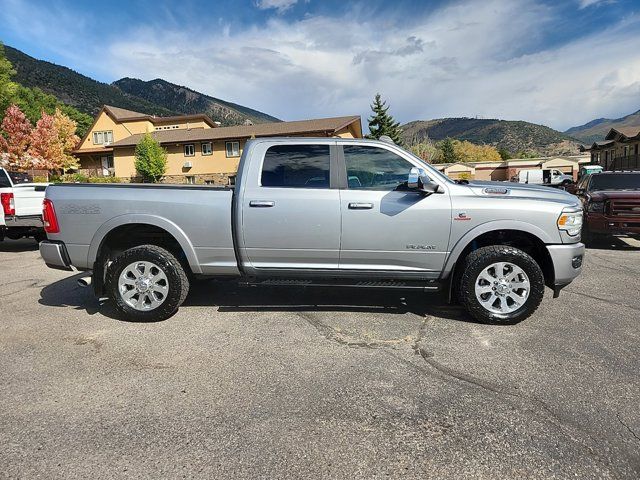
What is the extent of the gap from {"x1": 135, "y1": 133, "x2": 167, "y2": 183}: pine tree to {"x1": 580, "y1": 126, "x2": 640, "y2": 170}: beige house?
41.6 meters

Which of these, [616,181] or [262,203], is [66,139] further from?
[616,181]

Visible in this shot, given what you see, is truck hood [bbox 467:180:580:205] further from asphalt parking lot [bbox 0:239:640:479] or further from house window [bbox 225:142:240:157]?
house window [bbox 225:142:240:157]

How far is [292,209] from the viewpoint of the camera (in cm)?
423

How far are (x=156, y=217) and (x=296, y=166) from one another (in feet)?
5.30

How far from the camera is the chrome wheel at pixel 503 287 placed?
13.7ft

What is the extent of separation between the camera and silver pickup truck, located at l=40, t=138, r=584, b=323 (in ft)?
13.6

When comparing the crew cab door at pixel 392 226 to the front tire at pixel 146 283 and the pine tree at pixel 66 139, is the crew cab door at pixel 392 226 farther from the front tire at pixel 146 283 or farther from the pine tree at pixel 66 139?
the pine tree at pixel 66 139

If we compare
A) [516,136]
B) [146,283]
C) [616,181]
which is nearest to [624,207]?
[616,181]

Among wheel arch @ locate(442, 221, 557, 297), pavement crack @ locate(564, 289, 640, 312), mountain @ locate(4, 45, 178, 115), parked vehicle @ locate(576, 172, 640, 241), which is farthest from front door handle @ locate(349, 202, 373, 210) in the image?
mountain @ locate(4, 45, 178, 115)

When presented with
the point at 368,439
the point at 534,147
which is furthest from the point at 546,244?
the point at 534,147

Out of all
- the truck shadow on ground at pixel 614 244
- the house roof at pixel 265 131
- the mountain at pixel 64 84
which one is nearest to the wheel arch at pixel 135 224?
the truck shadow on ground at pixel 614 244

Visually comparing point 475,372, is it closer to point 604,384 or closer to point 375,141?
point 604,384

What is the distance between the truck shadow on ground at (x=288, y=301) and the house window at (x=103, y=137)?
47959 millimetres

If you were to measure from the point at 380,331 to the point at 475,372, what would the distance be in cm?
108
